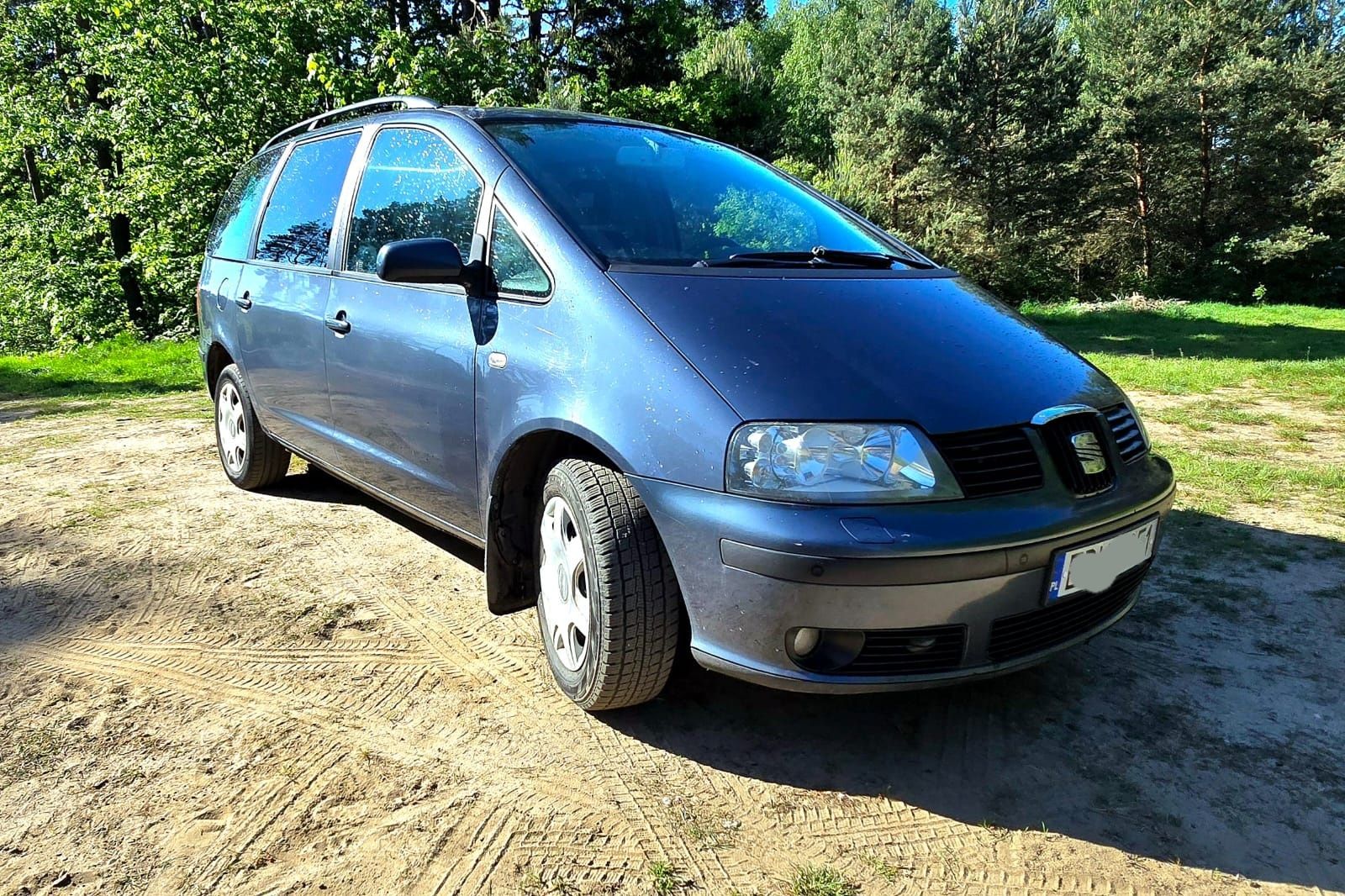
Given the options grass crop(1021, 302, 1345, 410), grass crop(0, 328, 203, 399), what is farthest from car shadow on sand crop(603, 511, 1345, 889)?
grass crop(0, 328, 203, 399)

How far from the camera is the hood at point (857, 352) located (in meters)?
2.09

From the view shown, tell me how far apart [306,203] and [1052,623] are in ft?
11.1

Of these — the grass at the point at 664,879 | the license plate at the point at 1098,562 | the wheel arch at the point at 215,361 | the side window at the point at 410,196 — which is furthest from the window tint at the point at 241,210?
the license plate at the point at 1098,562

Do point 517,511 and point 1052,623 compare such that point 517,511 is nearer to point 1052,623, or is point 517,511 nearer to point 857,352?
point 857,352

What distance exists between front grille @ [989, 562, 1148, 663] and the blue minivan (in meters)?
0.01

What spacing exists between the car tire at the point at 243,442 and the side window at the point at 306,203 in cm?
76

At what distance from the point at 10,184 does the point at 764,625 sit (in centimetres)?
2526

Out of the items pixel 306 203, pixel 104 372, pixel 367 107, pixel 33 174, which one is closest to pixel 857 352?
pixel 306 203

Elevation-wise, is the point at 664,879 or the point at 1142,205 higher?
the point at 1142,205

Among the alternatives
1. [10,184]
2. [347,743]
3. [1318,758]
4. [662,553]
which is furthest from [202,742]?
[10,184]

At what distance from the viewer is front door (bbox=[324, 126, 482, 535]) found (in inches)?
109

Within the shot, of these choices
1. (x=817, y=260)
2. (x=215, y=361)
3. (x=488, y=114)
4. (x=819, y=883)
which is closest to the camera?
(x=819, y=883)

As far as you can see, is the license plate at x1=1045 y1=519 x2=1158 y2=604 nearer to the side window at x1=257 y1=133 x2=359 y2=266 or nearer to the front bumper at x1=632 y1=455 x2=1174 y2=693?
the front bumper at x1=632 y1=455 x2=1174 y2=693

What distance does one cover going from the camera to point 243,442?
462cm
